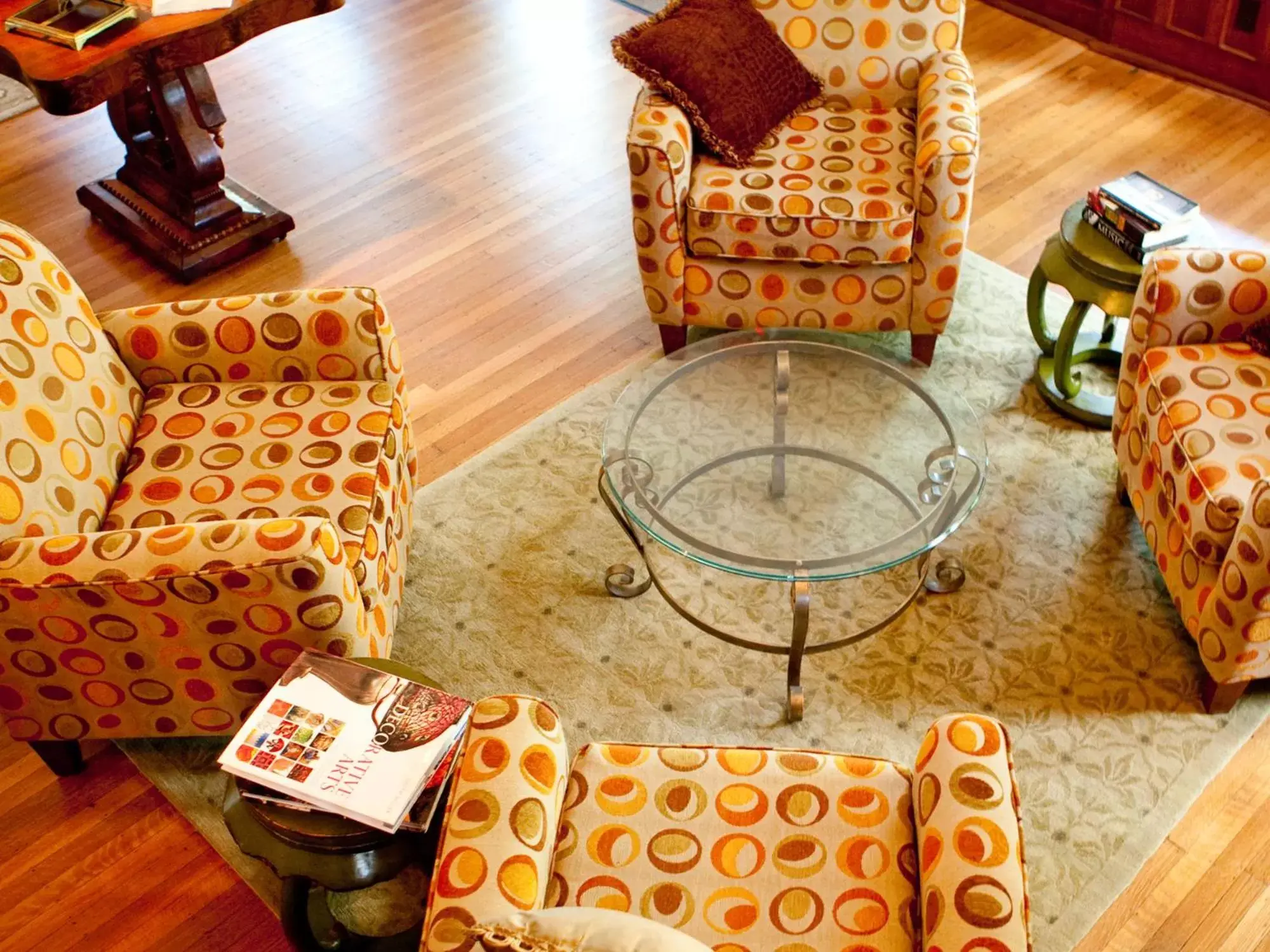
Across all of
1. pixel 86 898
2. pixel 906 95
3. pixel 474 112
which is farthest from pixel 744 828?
pixel 474 112

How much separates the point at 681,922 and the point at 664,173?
1.78 meters

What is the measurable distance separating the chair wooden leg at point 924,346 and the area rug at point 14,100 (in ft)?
10.5

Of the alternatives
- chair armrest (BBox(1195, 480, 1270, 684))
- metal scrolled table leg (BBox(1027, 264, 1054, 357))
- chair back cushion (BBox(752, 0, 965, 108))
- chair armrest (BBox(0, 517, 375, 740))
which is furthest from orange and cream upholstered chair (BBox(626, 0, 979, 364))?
chair armrest (BBox(0, 517, 375, 740))

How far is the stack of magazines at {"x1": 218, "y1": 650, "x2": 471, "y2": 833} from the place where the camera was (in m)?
1.75

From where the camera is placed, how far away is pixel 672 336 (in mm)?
3219

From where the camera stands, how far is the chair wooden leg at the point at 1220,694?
7.65 feet

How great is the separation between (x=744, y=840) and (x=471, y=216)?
8.31ft

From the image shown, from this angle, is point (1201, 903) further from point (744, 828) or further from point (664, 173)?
point (664, 173)

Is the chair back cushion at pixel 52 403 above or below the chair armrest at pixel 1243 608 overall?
above

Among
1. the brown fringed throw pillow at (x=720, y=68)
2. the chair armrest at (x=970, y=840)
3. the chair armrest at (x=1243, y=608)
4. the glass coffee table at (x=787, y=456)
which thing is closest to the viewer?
the chair armrest at (x=970, y=840)

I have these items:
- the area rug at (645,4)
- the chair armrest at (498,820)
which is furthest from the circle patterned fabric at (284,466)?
the area rug at (645,4)

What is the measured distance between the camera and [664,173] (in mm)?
2865

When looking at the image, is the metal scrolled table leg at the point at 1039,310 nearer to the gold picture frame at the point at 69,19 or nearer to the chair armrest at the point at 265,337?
the chair armrest at the point at 265,337

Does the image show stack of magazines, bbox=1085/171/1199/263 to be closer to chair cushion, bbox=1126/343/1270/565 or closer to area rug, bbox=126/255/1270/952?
chair cushion, bbox=1126/343/1270/565
